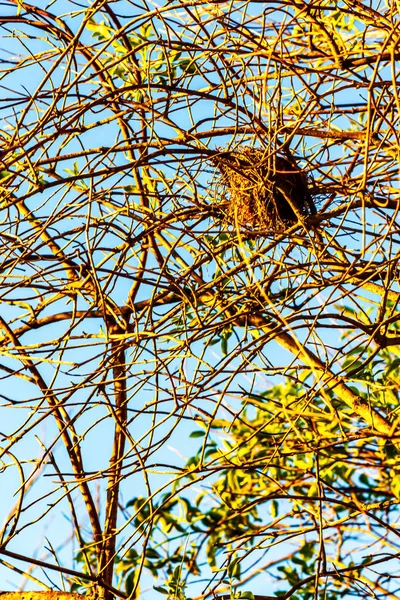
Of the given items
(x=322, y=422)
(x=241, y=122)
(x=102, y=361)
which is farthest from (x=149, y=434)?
(x=322, y=422)

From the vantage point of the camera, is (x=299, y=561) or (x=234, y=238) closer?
(x=234, y=238)

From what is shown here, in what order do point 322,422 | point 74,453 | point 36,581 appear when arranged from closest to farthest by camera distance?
point 36,581 < point 74,453 < point 322,422

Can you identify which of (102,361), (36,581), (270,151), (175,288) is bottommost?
(36,581)

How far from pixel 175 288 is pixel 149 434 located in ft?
1.02

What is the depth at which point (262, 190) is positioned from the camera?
1.55 m

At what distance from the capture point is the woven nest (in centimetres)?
155

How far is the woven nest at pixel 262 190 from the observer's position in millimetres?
1551

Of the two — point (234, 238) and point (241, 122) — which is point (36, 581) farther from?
point (241, 122)

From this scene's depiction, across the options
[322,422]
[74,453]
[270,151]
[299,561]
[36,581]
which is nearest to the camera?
[270,151]

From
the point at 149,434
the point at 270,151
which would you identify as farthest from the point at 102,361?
the point at 270,151

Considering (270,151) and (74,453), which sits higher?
(270,151)

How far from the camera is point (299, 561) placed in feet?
8.27

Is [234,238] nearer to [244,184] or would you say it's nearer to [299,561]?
[244,184]

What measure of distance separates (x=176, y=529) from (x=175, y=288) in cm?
119
